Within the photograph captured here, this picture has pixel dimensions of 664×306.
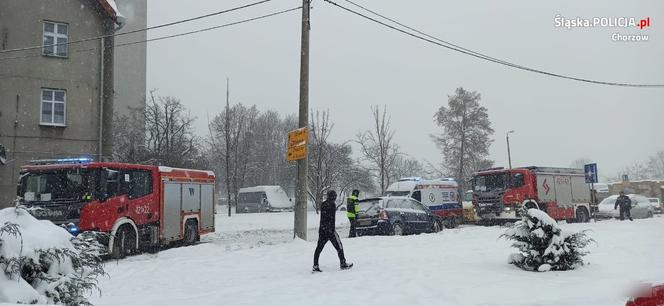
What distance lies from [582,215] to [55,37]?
26.9 metres

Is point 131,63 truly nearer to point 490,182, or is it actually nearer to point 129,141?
point 129,141

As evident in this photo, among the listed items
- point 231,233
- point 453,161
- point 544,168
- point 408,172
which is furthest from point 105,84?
point 408,172

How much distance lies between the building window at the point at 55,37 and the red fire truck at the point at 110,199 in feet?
35.7

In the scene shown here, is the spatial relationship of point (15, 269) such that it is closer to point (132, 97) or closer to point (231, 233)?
point (231, 233)

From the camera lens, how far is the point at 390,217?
64.1 ft

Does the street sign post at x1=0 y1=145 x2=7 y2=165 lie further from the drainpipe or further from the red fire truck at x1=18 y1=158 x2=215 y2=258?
the red fire truck at x1=18 y1=158 x2=215 y2=258

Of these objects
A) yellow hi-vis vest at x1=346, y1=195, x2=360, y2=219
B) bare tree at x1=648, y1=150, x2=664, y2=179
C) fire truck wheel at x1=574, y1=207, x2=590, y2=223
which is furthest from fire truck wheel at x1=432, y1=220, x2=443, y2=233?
bare tree at x1=648, y1=150, x2=664, y2=179

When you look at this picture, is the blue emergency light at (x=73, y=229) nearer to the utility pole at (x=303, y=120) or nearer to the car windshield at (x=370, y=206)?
the utility pole at (x=303, y=120)

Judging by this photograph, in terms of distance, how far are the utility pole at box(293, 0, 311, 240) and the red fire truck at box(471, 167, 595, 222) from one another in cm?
1201

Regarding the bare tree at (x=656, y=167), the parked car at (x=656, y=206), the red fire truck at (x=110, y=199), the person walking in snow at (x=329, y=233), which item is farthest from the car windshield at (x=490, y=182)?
the bare tree at (x=656, y=167)

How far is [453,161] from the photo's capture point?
54938 millimetres

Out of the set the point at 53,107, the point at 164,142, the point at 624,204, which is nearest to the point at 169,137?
the point at 164,142

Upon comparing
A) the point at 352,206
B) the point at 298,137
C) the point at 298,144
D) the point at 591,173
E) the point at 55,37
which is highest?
the point at 55,37

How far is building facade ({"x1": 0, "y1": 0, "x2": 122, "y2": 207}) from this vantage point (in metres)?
23.1
